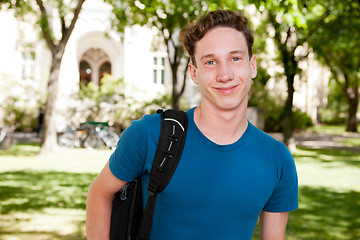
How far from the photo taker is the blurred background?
7246mm

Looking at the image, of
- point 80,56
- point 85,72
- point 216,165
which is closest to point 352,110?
point 80,56

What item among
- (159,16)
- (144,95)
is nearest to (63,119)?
(144,95)

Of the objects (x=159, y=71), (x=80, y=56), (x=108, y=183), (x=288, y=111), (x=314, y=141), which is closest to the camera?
(x=108, y=183)

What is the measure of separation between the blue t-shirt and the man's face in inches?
7.6

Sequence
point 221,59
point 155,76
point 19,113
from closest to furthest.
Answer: point 221,59 < point 19,113 < point 155,76

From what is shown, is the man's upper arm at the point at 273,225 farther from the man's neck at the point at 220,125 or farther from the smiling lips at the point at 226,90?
the smiling lips at the point at 226,90

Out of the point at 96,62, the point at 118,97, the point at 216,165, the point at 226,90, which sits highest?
the point at 96,62

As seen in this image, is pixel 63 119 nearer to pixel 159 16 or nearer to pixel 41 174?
pixel 159 16

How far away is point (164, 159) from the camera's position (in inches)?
73.8

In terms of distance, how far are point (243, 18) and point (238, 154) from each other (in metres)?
0.67

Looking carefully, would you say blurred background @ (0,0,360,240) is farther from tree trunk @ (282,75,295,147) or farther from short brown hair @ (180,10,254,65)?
short brown hair @ (180,10,254,65)

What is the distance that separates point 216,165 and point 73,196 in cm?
705

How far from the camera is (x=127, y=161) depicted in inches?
74.9

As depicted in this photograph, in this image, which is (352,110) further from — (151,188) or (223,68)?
(151,188)
